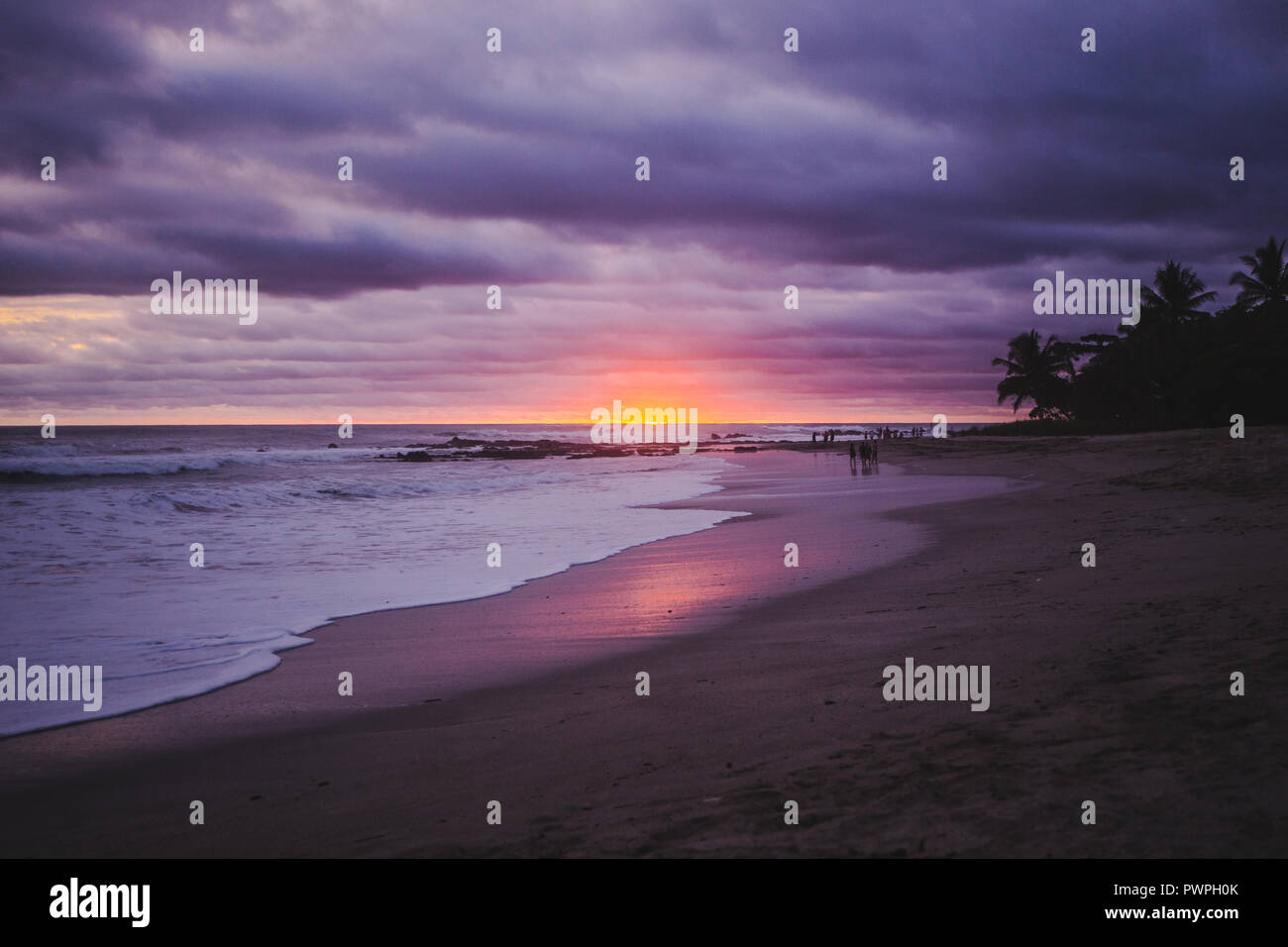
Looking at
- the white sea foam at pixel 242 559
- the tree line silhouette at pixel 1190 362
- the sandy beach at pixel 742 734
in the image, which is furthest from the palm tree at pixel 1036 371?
the sandy beach at pixel 742 734

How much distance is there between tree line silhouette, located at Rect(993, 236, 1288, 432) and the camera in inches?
1564

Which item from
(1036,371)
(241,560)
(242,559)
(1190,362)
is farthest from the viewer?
(1036,371)

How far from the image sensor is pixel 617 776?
4.16m

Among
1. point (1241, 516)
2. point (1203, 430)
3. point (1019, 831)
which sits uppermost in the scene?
point (1203, 430)

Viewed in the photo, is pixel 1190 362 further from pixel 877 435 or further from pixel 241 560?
pixel 877 435

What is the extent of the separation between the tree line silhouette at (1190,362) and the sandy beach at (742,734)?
37.2 m

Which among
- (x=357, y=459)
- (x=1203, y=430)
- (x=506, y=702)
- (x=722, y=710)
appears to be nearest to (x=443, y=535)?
(x=506, y=702)

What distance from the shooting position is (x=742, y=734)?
4684 mm

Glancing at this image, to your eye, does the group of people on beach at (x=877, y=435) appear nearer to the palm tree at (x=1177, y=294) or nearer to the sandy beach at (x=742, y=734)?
the palm tree at (x=1177, y=294)

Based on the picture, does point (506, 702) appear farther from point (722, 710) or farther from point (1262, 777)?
point (1262, 777)

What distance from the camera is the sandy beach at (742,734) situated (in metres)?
3.37

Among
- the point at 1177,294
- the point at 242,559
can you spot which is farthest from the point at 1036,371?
the point at 242,559

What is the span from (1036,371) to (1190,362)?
2962cm
